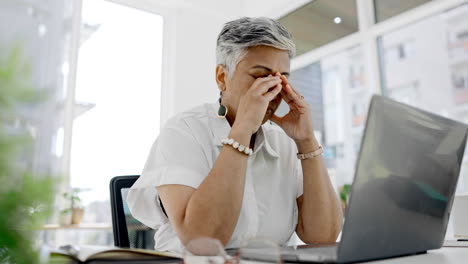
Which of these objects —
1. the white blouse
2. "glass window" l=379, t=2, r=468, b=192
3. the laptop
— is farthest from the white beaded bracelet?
"glass window" l=379, t=2, r=468, b=192

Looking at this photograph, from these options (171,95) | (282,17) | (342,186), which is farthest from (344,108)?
(171,95)

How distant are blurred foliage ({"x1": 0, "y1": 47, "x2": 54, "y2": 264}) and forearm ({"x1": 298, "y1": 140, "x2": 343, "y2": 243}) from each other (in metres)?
0.92

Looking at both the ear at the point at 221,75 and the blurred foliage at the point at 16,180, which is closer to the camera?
the blurred foliage at the point at 16,180

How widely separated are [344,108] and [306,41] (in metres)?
0.82

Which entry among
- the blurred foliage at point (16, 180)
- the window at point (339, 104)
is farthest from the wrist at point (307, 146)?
the window at point (339, 104)

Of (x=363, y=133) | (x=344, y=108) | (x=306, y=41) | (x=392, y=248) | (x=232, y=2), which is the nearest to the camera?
(x=363, y=133)

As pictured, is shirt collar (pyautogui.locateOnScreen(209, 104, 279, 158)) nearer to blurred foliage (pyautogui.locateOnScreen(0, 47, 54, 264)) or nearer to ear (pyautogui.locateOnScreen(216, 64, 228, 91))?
ear (pyautogui.locateOnScreen(216, 64, 228, 91))

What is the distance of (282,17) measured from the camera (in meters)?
3.88

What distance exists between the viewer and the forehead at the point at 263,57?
103 cm

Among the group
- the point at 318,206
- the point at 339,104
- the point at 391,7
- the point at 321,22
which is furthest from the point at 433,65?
the point at 318,206

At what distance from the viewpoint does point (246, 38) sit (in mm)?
1017

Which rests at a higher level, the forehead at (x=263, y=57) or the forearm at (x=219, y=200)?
the forehead at (x=263, y=57)

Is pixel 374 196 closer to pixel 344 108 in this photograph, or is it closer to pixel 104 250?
pixel 104 250

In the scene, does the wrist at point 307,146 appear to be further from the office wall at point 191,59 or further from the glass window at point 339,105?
the office wall at point 191,59
